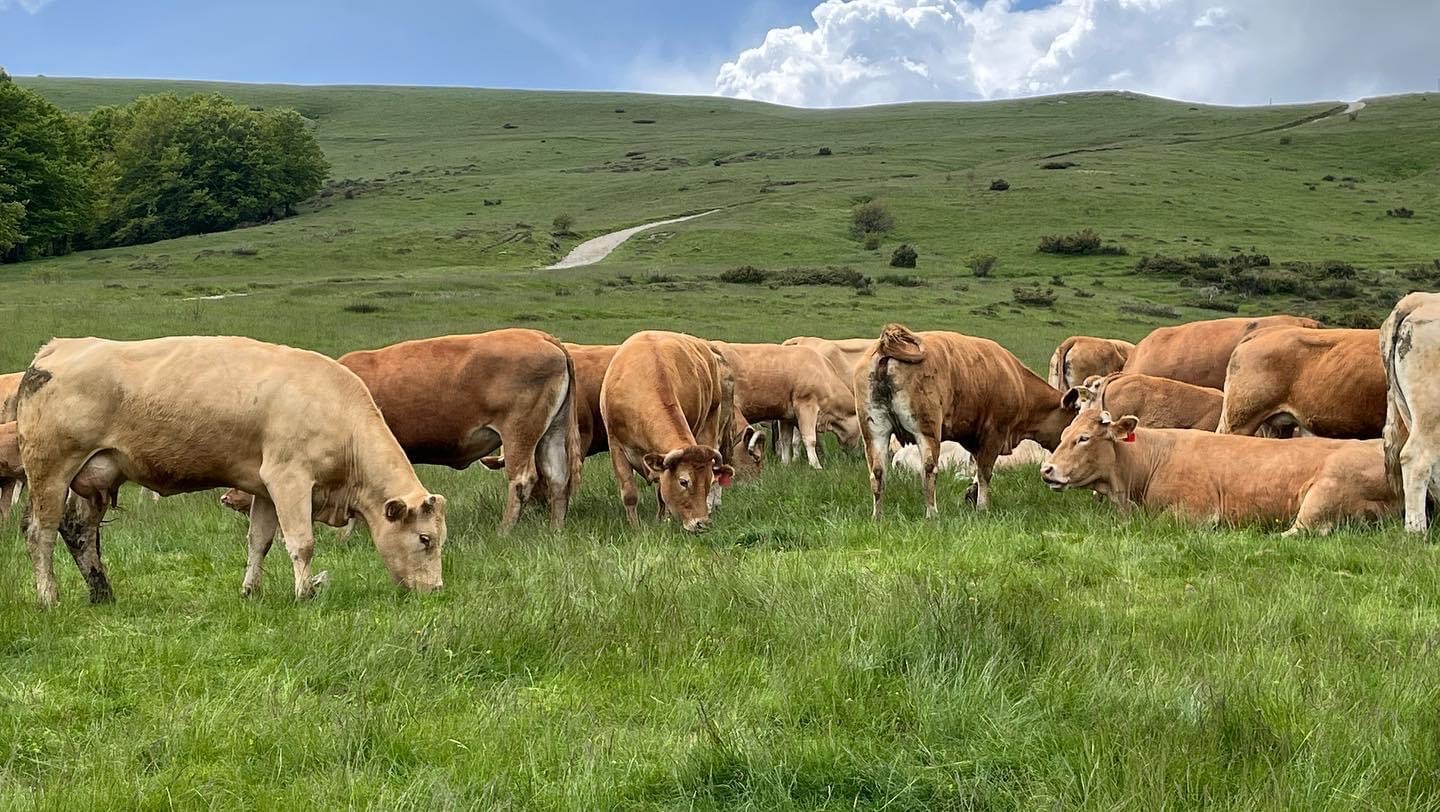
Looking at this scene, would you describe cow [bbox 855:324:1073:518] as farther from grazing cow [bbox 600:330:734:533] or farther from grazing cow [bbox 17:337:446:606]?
grazing cow [bbox 17:337:446:606]

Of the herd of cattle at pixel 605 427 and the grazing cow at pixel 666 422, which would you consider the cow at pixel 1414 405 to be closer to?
the herd of cattle at pixel 605 427

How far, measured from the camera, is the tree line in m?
70.4

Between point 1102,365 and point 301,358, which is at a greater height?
point 301,358

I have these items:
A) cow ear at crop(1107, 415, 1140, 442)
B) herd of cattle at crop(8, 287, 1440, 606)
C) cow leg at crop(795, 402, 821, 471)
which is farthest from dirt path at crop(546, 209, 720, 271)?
cow ear at crop(1107, 415, 1140, 442)

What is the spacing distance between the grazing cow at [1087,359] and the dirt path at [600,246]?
4586 cm

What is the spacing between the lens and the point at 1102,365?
62.6 ft

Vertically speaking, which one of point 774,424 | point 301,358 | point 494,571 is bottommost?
point 774,424

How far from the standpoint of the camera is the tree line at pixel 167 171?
7044 centimetres

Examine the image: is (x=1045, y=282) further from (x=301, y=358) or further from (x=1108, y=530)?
(x=301, y=358)

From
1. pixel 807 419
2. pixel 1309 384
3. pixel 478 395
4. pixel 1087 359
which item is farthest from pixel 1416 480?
pixel 1087 359

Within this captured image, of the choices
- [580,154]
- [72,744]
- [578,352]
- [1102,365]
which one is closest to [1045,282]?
[1102,365]

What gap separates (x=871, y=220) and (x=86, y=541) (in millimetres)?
72894

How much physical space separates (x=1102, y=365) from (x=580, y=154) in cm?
12295

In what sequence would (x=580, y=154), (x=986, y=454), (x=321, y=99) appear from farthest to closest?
(x=321, y=99), (x=580, y=154), (x=986, y=454)
